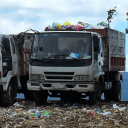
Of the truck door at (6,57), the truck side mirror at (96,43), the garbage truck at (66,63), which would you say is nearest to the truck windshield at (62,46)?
the garbage truck at (66,63)

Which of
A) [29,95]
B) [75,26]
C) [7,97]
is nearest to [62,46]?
[75,26]

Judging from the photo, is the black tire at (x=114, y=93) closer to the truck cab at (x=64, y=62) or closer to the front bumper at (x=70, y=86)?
the truck cab at (x=64, y=62)

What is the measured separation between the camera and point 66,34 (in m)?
13.0

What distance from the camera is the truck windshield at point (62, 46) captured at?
502 inches

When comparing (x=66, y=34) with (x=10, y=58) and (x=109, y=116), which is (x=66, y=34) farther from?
(x=109, y=116)

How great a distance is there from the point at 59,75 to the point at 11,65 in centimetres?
198

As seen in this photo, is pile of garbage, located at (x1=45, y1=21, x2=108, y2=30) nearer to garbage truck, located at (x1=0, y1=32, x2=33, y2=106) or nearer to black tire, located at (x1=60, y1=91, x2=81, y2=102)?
garbage truck, located at (x1=0, y1=32, x2=33, y2=106)

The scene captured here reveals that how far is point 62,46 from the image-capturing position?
1287 centimetres

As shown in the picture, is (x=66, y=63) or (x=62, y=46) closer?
(x=66, y=63)

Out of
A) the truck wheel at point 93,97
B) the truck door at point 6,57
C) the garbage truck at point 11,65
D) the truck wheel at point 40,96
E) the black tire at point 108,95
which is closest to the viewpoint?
the truck wheel at point 93,97

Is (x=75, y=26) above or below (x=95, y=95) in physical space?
above

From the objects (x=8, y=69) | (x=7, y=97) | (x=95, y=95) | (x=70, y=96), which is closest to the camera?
(x=95, y=95)

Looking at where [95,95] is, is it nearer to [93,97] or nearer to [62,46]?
[93,97]

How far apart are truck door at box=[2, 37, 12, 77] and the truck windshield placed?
1.04 m
